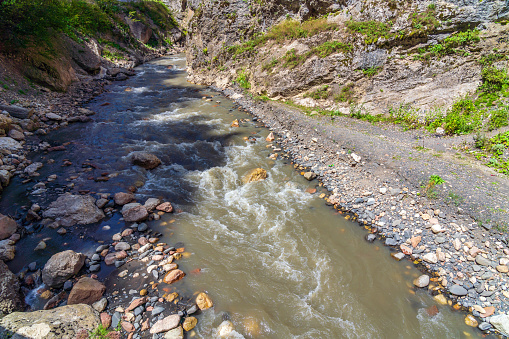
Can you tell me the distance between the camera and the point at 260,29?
21.6 metres

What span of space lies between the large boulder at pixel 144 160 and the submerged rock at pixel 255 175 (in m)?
3.94

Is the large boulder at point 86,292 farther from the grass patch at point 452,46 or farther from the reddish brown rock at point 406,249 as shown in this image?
the grass patch at point 452,46

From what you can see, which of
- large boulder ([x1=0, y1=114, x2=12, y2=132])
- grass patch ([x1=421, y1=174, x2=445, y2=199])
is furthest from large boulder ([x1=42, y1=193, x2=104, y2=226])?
grass patch ([x1=421, y1=174, x2=445, y2=199])

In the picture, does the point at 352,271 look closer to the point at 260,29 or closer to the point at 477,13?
the point at 477,13

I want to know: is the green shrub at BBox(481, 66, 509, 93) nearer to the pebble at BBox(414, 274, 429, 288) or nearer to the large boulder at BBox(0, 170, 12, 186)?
the pebble at BBox(414, 274, 429, 288)

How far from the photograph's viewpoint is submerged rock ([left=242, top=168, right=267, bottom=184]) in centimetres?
954

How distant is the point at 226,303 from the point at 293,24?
68.3 ft

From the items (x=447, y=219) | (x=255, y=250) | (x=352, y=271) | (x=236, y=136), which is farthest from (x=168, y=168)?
(x=447, y=219)

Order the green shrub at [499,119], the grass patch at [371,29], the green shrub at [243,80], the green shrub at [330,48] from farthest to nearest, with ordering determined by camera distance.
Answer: the green shrub at [243,80] → the green shrub at [330,48] → the grass patch at [371,29] → the green shrub at [499,119]

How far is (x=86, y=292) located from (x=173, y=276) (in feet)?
5.70

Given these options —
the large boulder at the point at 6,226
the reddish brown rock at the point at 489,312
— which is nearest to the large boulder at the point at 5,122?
the large boulder at the point at 6,226

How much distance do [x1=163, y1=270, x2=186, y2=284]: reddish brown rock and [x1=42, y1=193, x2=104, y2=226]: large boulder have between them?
10.6 feet

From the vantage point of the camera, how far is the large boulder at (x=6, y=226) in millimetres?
6071

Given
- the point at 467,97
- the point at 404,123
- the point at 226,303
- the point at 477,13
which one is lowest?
the point at 226,303
